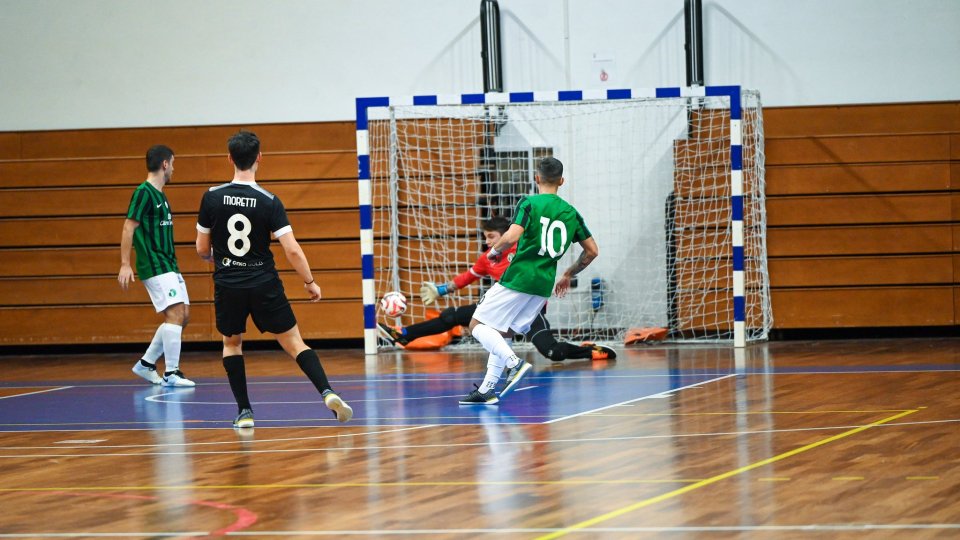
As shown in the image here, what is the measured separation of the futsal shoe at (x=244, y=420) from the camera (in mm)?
6859

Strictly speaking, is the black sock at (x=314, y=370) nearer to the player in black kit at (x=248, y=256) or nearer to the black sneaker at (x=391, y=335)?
the player in black kit at (x=248, y=256)

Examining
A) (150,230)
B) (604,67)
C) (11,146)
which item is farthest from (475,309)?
(11,146)

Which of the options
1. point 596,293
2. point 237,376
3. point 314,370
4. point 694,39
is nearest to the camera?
point 314,370

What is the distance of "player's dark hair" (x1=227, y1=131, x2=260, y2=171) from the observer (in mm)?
6562

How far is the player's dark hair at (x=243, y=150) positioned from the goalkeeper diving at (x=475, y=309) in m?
2.97

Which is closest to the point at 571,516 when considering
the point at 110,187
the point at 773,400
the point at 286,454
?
the point at 286,454

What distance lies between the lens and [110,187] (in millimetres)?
13445

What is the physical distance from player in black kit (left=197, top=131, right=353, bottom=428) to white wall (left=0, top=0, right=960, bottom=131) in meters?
7.00

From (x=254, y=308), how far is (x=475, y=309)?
11.3 feet

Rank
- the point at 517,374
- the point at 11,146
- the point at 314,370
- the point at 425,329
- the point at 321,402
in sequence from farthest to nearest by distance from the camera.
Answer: the point at 11,146
the point at 425,329
the point at 321,402
the point at 517,374
the point at 314,370

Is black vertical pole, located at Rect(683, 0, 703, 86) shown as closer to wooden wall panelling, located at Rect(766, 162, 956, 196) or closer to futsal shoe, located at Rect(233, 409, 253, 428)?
wooden wall panelling, located at Rect(766, 162, 956, 196)

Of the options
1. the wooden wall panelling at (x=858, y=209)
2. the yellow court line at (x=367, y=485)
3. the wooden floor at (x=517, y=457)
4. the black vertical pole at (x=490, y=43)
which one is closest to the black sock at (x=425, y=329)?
the wooden floor at (x=517, y=457)

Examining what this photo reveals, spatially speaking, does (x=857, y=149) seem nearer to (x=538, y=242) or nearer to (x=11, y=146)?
(x=538, y=242)

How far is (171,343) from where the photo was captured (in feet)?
30.4
